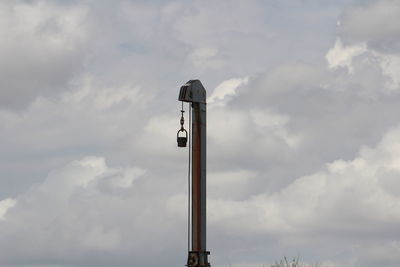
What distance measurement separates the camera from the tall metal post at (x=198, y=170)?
54281 mm

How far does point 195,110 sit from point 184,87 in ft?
2.98

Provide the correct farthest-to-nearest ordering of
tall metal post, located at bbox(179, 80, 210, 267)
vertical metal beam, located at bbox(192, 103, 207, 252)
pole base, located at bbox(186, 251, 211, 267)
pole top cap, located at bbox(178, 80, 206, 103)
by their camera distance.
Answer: pole top cap, located at bbox(178, 80, 206, 103), vertical metal beam, located at bbox(192, 103, 207, 252), tall metal post, located at bbox(179, 80, 210, 267), pole base, located at bbox(186, 251, 211, 267)

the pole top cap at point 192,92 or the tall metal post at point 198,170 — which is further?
the pole top cap at point 192,92

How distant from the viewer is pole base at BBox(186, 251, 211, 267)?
54.1m

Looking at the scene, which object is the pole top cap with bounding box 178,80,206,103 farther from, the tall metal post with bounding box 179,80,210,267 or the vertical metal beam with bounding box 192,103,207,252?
the vertical metal beam with bounding box 192,103,207,252

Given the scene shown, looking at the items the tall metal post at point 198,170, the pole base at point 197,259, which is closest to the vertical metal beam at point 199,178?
the tall metal post at point 198,170

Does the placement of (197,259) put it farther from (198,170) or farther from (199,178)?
(198,170)

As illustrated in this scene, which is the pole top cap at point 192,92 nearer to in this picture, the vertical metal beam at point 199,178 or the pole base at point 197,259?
the vertical metal beam at point 199,178

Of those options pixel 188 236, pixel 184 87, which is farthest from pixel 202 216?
pixel 184 87

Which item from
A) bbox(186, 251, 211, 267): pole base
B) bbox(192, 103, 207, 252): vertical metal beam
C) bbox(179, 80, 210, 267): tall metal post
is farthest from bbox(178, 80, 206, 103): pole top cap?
bbox(186, 251, 211, 267): pole base

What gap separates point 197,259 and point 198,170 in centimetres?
315

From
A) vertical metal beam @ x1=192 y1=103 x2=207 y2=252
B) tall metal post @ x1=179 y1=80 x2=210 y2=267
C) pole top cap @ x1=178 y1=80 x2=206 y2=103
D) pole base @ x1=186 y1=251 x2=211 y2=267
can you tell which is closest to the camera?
pole base @ x1=186 y1=251 x2=211 y2=267

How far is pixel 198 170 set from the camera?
54844 millimetres

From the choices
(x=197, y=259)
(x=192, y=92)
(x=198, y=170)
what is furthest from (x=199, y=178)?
(x=192, y=92)
